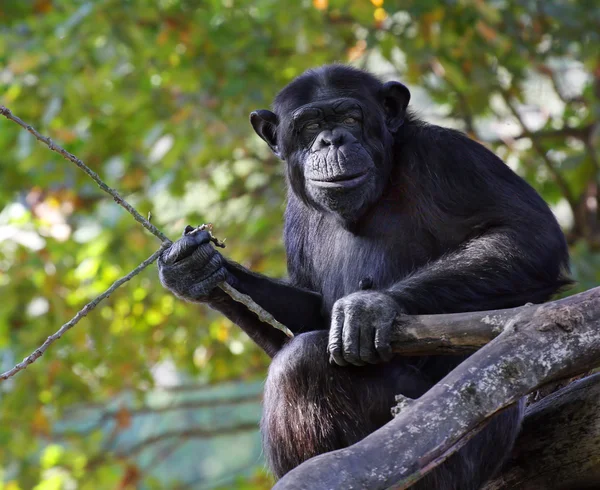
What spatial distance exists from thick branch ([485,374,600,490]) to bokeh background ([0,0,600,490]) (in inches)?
122

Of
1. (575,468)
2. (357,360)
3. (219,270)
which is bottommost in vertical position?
(575,468)

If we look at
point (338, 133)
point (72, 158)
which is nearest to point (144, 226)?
point (72, 158)

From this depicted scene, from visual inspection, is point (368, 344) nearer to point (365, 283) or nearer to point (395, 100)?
point (365, 283)

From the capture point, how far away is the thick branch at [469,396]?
235cm

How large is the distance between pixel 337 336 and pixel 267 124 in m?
1.77

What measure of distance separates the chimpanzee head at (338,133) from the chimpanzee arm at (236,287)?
0.51 m

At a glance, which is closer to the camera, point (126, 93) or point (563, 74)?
point (126, 93)

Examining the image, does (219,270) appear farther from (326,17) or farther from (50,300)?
(50,300)

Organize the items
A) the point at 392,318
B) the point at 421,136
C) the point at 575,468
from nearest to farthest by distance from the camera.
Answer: the point at 392,318
the point at 575,468
the point at 421,136

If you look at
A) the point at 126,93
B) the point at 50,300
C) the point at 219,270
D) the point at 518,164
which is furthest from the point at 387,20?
the point at 219,270

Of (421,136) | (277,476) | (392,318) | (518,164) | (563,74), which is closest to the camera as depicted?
(392,318)

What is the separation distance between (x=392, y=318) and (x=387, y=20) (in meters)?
5.55

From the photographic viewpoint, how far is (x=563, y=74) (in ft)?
29.0

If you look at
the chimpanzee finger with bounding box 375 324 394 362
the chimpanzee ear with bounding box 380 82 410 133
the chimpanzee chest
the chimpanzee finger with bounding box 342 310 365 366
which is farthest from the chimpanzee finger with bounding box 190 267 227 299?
the chimpanzee ear with bounding box 380 82 410 133
